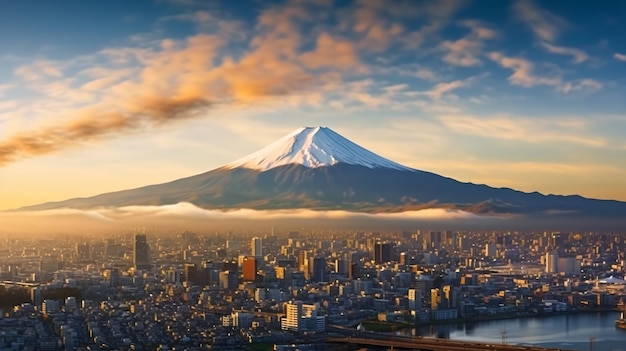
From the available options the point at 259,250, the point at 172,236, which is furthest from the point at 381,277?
the point at 172,236

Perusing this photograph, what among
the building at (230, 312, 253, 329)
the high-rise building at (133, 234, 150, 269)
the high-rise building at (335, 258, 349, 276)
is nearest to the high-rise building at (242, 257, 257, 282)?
the high-rise building at (335, 258, 349, 276)

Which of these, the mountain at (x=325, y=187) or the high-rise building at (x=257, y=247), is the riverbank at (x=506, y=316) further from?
the high-rise building at (x=257, y=247)

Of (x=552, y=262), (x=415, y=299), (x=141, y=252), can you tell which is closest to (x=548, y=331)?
(x=415, y=299)

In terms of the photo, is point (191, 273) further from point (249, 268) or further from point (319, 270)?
point (319, 270)

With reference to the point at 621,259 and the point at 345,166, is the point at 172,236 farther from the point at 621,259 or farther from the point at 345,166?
the point at 621,259

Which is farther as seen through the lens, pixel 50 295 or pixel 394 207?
pixel 394 207

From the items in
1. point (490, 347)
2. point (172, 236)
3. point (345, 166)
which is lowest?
point (490, 347)

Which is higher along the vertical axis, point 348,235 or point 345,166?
point 345,166
